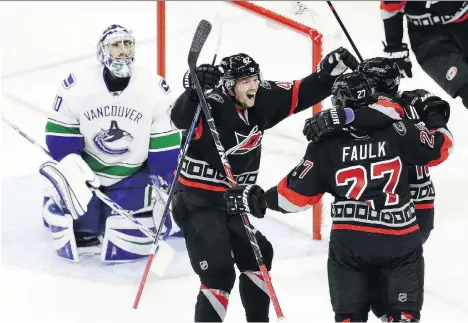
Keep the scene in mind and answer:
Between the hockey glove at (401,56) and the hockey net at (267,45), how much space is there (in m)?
0.36

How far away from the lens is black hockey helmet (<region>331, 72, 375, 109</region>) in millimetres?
4320

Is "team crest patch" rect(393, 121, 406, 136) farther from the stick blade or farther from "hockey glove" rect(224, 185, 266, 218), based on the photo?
the stick blade

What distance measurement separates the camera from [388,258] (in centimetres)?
434

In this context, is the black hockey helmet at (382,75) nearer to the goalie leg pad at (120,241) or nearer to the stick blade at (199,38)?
the stick blade at (199,38)

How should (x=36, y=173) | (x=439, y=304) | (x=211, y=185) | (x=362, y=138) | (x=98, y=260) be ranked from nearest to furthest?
(x=362, y=138)
(x=211, y=185)
(x=439, y=304)
(x=98, y=260)
(x=36, y=173)

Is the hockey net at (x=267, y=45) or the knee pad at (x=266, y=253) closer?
the knee pad at (x=266, y=253)

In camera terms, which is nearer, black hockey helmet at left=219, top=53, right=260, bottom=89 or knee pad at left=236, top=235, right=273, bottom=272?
black hockey helmet at left=219, top=53, right=260, bottom=89

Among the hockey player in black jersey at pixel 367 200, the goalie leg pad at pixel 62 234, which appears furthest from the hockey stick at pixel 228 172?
the goalie leg pad at pixel 62 234

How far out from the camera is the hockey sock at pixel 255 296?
4.80 m

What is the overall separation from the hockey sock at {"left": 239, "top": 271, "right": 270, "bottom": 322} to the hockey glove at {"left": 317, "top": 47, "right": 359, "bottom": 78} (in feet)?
2.44

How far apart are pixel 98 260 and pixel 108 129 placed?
57 centimetres

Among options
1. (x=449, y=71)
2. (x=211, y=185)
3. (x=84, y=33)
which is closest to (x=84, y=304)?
(x=211, y=185)

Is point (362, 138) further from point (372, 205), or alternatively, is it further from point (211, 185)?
point (211, 185)

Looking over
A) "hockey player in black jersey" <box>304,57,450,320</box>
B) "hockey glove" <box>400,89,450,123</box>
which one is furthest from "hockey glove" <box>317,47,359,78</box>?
"hockey glove" <box>400,89,450,123</box>
